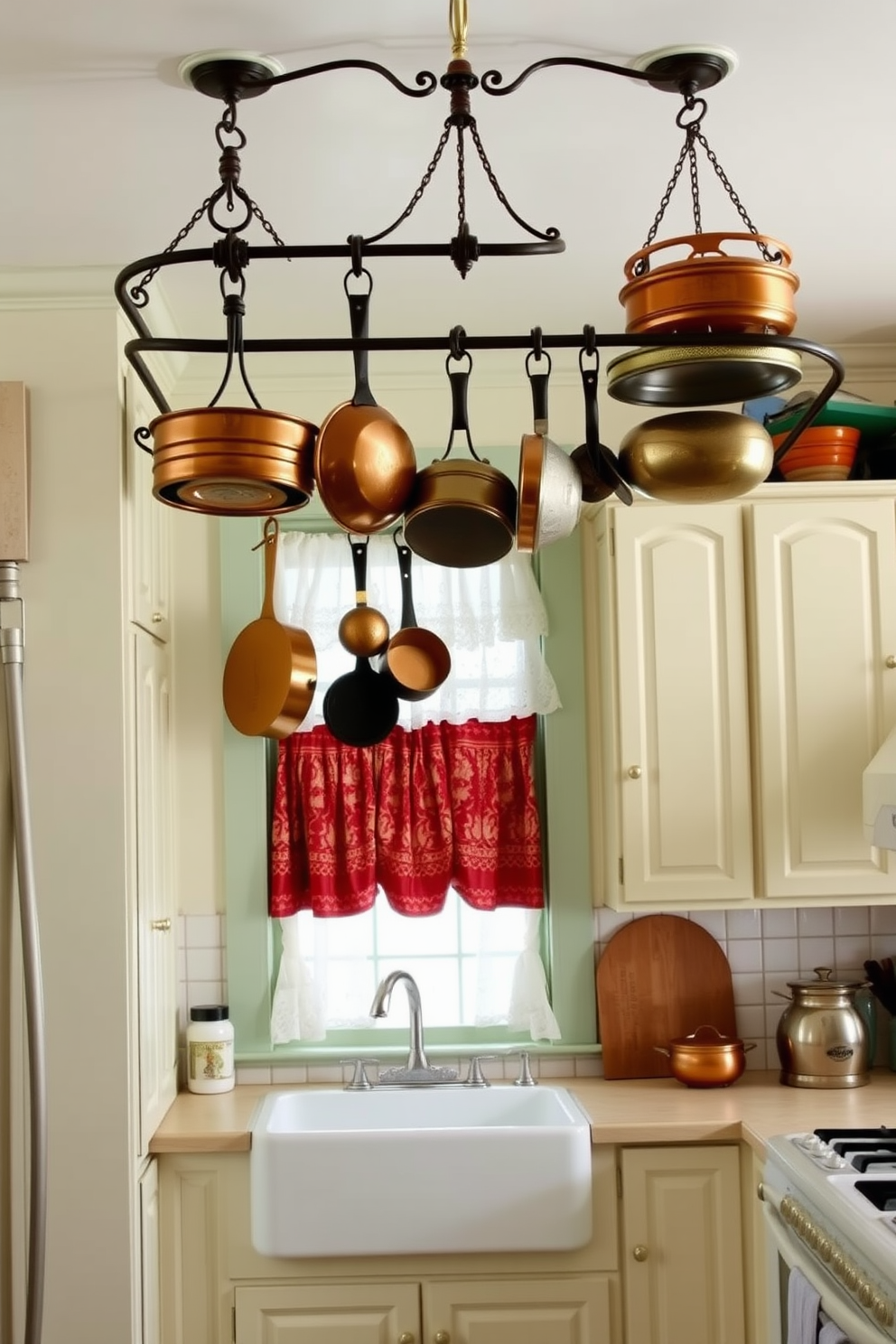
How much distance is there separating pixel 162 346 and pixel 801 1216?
1731 millimetres

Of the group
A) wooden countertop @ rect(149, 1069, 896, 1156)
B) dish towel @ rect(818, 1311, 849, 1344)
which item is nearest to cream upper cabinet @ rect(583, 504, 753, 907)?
wooden countertop @ rect(149, 1069, 896, 1156)

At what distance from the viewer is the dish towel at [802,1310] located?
7.06ft

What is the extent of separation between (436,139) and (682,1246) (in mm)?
2164

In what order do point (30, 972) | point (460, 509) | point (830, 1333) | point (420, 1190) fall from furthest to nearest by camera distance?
1. point (420, 1190)
2. point (30, 972)
3. point (830, 1333)
4. point (460, 509)

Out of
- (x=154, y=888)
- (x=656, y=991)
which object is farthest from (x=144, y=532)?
(x=656, y=991)

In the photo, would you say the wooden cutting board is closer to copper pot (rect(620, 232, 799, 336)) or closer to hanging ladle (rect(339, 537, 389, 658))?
hanging ladle (rect(339, 537, 389, 658))

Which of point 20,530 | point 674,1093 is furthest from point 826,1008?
point 20,530

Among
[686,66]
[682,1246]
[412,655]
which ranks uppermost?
[686,66]

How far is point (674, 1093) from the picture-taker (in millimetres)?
3010

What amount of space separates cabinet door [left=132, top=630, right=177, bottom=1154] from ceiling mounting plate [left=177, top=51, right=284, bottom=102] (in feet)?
3.83

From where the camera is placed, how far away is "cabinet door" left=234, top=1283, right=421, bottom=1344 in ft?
8.79

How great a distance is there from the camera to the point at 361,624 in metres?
2.97

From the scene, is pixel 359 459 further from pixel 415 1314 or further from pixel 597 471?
pixel 415 1314

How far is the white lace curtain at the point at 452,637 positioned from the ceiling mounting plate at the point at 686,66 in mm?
1460
